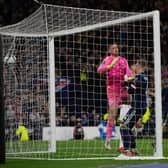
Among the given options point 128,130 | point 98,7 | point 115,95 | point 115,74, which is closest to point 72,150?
point 115,95

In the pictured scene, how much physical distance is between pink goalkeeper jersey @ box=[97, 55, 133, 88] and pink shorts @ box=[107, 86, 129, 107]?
0.25 feet

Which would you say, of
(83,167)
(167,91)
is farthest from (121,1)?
(83,167)

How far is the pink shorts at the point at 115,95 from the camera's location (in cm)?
1139

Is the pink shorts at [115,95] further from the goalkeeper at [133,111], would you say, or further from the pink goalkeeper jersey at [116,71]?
the goalkeeper at [133,111]

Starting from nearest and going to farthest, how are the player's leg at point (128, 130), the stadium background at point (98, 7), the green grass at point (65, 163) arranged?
the green grass at point (65, 163), the player's leg at point (128, 130), the stadium background at point (98, 7)

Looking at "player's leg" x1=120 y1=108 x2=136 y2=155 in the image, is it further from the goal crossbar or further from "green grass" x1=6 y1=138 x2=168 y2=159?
the goal crossbar

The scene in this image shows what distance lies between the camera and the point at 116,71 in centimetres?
1136

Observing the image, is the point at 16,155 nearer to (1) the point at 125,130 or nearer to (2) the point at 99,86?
(1) the point at 125,130

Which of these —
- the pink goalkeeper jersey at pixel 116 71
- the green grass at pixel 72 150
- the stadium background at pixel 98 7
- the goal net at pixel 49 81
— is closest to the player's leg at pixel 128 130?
the goal net at pixel 49 81

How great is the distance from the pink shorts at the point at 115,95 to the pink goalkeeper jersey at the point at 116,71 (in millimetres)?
76

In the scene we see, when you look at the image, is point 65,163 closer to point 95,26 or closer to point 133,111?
point 133,111

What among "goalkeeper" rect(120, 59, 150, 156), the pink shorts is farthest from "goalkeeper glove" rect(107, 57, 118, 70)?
"goalkeeper" rect(120, 59, 150, 156)

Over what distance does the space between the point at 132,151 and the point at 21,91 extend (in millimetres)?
3439

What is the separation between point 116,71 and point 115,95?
1.45 ft
